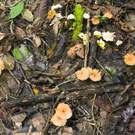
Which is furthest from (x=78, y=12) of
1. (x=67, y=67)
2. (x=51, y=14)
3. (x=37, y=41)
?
(x=67, y=67)

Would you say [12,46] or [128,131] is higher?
[12,46]

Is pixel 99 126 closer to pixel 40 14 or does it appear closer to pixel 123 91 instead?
pixel 123 91

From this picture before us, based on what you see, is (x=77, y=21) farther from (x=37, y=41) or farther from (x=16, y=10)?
(x=16, y=10)

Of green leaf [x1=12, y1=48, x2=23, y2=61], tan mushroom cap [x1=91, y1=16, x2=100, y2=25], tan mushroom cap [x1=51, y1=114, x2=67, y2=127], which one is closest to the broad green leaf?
tan mushroom cap [x1=91, y1=16, x2=100, y2=25]

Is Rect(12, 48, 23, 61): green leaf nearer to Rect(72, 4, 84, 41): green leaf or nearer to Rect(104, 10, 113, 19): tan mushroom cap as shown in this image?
Rect(72, 4, 84, 41): green leaf

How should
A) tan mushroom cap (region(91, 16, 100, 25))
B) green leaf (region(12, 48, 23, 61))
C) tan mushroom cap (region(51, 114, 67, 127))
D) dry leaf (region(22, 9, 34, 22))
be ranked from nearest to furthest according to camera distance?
tan mushroom cap (region(51, 114, 67, 127)) → green leaf (region(12, 48, 23, 61)) → tan mushroom cap (region(91, 16, 100, 25)) → dry leaf (region(22, 9, 34, 22))

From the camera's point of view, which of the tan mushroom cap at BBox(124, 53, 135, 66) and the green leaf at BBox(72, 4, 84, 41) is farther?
the green leaf at BBox(72, 4, 84, 41)

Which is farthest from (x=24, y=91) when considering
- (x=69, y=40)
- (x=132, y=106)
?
(x=132, y=106)
